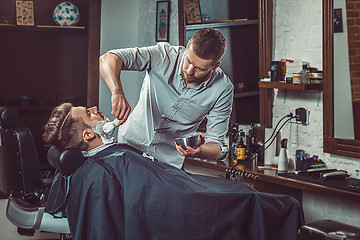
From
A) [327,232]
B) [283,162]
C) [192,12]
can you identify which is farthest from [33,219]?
[192,12]

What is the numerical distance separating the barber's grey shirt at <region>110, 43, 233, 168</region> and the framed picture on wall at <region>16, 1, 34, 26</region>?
231 centimetres

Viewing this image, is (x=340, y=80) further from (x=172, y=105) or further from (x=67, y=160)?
(x=67, y=160)

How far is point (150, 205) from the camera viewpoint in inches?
81.8

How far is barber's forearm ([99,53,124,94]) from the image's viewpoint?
212 cm

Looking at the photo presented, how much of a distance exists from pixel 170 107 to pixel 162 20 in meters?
1.85

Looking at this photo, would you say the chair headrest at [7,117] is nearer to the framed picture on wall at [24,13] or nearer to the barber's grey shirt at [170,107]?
the barber's grey shirt at [170,107]

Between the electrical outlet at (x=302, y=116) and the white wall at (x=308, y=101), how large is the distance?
0.03 meters

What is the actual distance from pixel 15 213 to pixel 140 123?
83 cm

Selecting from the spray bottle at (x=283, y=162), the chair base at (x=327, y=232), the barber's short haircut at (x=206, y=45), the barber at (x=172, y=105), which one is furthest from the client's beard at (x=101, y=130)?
the spray bottle at (x=283, y=162)

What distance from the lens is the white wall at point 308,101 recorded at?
3096 mm

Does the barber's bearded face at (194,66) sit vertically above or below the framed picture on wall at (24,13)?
below

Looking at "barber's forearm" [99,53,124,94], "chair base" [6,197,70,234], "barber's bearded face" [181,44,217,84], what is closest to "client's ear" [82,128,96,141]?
"barber's forearm" [99,53,124,94]

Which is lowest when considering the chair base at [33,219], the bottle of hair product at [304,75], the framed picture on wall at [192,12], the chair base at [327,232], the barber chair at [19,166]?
the chair base at [327,232]

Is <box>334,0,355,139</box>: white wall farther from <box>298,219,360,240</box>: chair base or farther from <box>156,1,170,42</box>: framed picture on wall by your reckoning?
<box>156,1,170,42</box>: framed picture on wall
